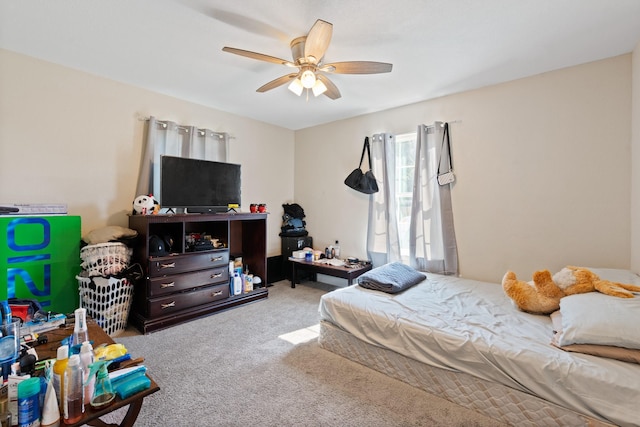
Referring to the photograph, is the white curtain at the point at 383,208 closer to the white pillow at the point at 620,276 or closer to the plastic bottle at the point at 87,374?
the white pillow at the point at 620,276

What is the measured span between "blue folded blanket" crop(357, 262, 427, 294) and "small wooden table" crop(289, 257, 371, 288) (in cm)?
66

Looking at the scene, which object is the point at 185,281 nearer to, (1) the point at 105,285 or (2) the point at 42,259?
(1) the point at 105,285

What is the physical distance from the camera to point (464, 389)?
169cm

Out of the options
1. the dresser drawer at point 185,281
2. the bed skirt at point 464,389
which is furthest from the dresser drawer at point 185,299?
the bed skirt at point 464,389

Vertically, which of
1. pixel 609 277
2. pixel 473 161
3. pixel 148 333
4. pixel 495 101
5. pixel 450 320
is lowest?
pixel 148 333

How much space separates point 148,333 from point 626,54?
4853 millimetres

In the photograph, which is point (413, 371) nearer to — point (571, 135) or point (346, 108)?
point (571, 135)

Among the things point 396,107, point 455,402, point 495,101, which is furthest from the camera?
point 396,107

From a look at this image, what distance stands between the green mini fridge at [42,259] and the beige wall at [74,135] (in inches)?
7.6

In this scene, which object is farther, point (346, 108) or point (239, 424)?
point (346, 108)

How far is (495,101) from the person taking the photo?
2.92 m

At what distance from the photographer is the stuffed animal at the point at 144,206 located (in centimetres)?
282

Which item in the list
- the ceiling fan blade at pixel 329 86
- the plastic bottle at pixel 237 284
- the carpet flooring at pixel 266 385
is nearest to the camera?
the carpet flooring at pixel 266 385

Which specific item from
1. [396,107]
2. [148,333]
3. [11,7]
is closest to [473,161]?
[396,107]
